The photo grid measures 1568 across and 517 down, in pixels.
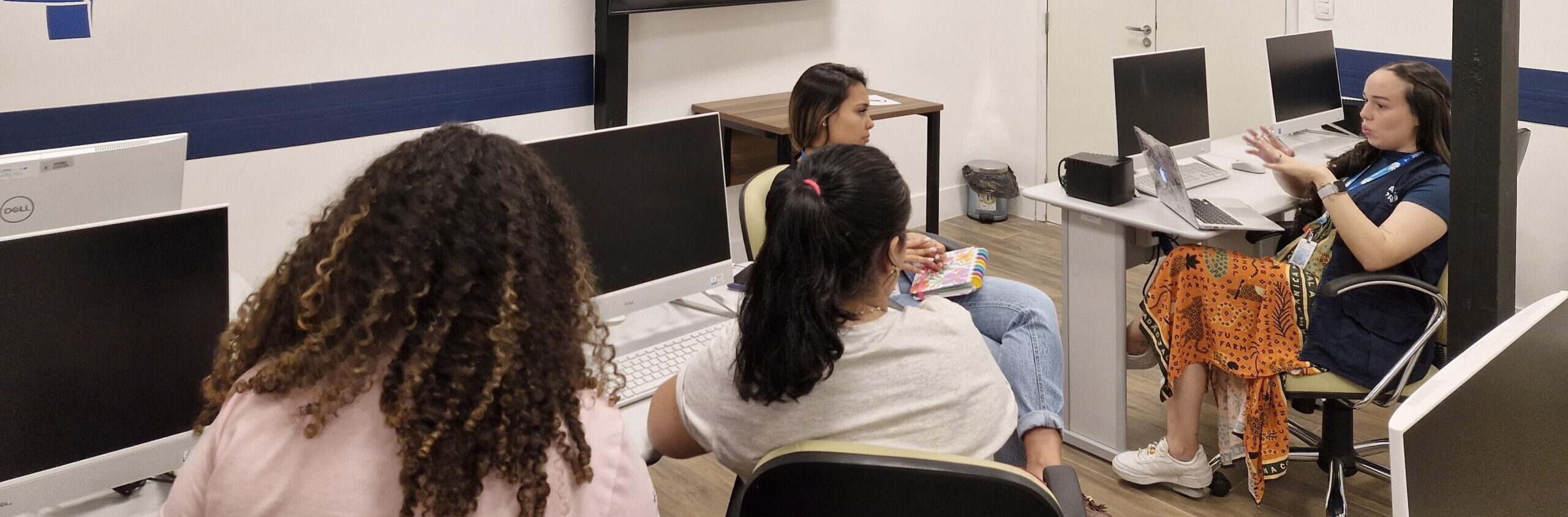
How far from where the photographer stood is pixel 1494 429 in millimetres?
1038

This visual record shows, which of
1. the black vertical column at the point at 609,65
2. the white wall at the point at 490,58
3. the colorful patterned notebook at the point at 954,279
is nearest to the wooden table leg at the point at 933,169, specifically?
the white wall at the point at 490,58

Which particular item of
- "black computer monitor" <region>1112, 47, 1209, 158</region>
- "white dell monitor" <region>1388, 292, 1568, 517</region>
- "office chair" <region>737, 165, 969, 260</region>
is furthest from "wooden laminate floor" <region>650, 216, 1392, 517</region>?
"white dell monitor" <region>1388, 292, 1568, 517</region>

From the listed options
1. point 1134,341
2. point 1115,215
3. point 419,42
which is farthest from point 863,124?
point 419,42

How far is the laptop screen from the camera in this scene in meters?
2.86

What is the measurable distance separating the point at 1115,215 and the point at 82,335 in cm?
230

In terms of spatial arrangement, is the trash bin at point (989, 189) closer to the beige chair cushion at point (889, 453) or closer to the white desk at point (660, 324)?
the white desk at point (660, 324)

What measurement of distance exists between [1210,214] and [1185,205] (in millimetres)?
98

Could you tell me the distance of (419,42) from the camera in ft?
12.5

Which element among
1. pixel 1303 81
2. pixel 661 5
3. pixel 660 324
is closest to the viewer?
pixel 660 324

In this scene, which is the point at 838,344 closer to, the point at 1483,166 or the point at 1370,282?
the point at 1483,166

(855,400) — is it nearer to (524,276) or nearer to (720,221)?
(524,276)

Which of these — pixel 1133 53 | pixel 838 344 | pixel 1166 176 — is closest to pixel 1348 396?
pixel 1166 176

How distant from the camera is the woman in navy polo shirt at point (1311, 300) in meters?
2.63

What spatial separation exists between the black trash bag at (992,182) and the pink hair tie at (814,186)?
13.3 feet
